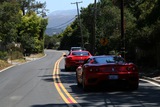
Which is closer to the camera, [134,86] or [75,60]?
[134,86]

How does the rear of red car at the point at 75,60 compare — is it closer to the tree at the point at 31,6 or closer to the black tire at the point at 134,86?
the black tire at the point at 134,86

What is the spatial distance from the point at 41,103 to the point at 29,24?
68883 mm

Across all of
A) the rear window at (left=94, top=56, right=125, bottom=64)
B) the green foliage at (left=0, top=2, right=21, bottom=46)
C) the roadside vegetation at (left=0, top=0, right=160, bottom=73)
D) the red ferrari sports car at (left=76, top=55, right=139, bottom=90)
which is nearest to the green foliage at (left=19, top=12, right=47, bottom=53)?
the roadside vegetation at (left=0, top=0, right=160, bottom=73)

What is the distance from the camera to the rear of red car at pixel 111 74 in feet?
45.5

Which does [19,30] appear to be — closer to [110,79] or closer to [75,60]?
[75,60]

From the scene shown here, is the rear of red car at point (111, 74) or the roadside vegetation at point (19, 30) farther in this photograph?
the roadside vegetation at point (19, 30)

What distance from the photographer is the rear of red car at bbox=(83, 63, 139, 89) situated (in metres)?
13.9

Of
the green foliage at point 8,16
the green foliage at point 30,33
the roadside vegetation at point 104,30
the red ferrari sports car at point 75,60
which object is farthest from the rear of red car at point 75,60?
the green foliage at point 30,33

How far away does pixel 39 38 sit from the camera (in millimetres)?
90438

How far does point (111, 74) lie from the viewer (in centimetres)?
1382

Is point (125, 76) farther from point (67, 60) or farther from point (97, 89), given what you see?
point (67, 60)

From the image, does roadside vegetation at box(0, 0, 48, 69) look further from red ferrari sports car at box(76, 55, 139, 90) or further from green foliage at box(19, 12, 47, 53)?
red ferrari sports car at box(76, 55, 139, 90)

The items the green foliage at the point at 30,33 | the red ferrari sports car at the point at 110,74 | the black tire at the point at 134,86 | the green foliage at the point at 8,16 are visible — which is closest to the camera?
the red ferrari sports car at the point at 110,74

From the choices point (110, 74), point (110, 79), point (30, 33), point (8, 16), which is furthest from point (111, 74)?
point (30, 33)
